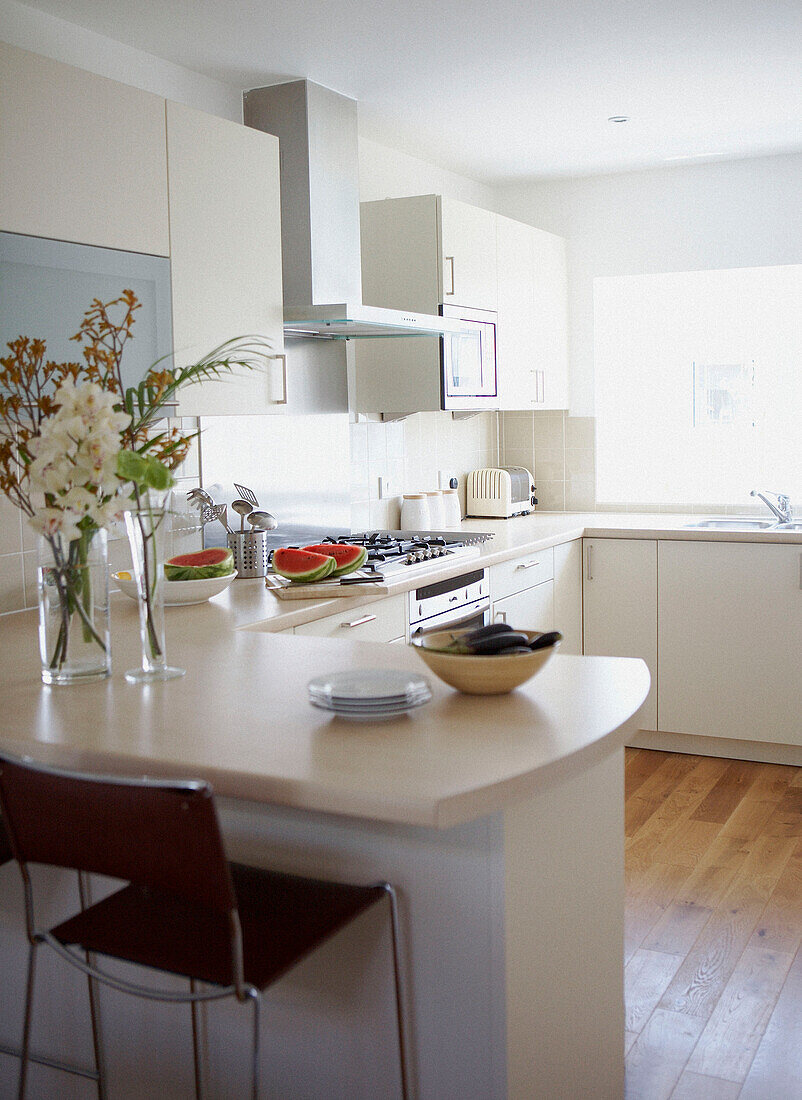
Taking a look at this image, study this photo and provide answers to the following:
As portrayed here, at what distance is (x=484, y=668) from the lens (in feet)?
5.63

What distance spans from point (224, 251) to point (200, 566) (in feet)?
2.87

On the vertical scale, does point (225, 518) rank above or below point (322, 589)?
above

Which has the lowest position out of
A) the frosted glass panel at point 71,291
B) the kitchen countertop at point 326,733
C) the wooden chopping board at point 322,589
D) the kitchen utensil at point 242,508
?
the kitchen countertop at point 326,733

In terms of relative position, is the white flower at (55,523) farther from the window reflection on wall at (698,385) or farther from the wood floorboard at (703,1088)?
the window reflection on wall at (698,385)

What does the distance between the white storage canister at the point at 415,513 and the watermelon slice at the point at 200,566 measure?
1.51 metres

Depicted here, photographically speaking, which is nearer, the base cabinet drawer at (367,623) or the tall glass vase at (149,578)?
the tall glass vase at (149,578)

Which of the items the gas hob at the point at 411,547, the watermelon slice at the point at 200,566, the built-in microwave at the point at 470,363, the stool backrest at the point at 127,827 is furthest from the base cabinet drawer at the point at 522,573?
the stool backrest at the point at 127,827

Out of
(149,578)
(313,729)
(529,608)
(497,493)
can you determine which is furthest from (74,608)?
(497,493)

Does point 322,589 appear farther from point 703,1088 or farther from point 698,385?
point 698,385

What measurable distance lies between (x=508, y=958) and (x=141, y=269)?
190 cm

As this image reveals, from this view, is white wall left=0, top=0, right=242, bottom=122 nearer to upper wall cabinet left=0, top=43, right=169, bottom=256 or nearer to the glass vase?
upper wall cabinet left=0, top=43, right=169, bottom=256

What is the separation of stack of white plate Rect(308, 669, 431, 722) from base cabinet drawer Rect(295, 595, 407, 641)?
1103mm

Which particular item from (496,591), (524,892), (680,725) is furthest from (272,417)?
(524,892)

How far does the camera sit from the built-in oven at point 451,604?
339cm
